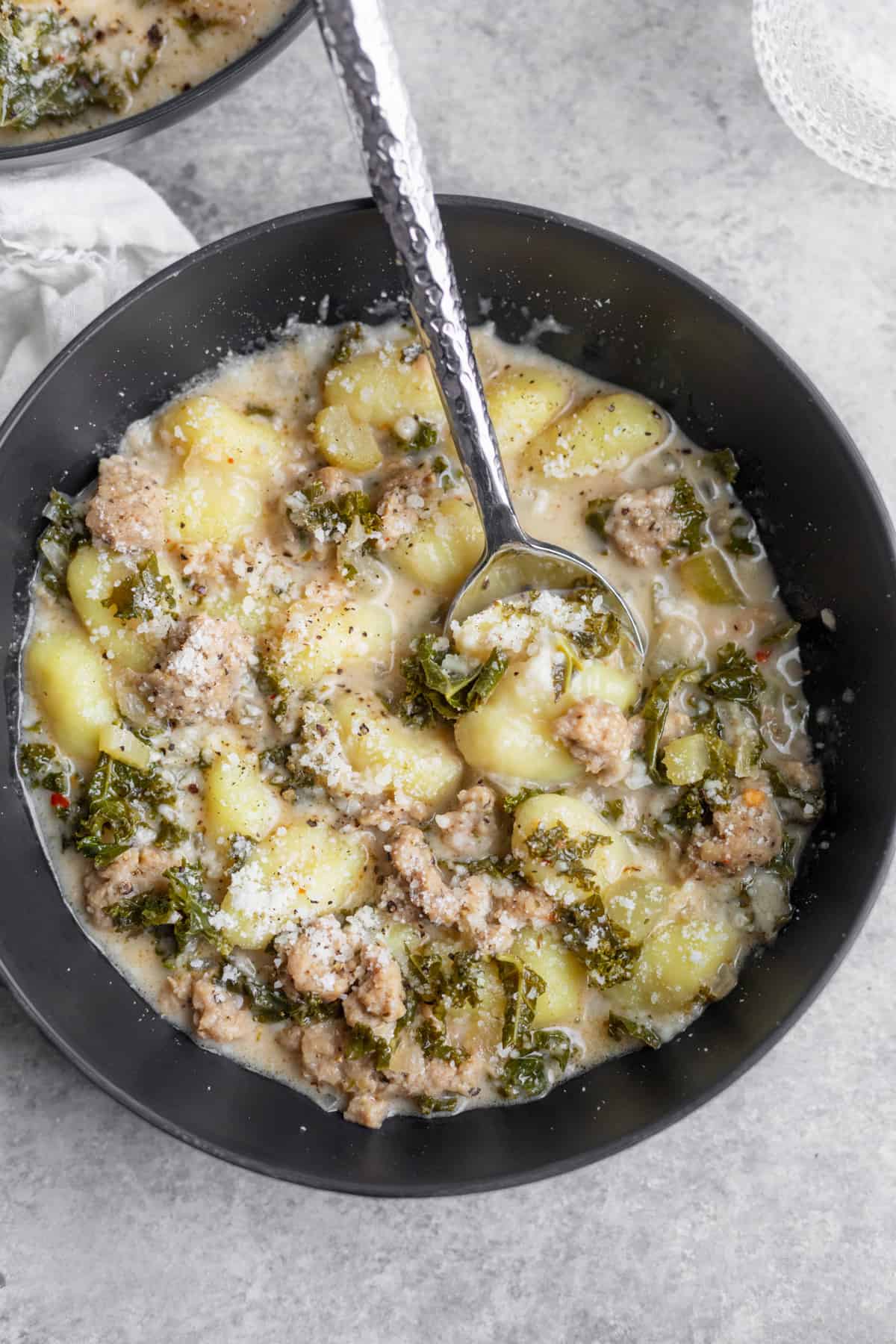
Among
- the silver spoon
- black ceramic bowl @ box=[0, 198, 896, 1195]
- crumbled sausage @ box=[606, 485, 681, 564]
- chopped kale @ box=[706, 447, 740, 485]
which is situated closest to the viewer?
the silver spoon

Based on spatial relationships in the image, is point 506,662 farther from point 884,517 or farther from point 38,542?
point 38,542

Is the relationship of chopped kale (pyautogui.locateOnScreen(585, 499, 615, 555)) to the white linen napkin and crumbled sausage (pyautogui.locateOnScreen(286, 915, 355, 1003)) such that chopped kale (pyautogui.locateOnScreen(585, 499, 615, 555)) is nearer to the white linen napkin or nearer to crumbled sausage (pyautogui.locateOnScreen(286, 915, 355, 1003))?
crumbled sausage (pyautogui.locateOnScreen(286, 915, 355, 1003))

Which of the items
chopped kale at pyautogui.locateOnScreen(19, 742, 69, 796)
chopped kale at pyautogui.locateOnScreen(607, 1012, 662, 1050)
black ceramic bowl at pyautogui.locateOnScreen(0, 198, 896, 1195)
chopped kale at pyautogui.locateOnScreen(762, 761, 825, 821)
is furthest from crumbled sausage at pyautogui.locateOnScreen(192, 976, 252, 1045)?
chopped kale at pyautogui.locateOnScreen(762, 761, 825, 821)

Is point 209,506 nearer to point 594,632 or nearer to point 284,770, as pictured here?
point 284,770

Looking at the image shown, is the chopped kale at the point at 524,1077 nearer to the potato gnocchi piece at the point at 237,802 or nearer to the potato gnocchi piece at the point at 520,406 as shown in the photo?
the potato gnocchi piece at the point at 237,802

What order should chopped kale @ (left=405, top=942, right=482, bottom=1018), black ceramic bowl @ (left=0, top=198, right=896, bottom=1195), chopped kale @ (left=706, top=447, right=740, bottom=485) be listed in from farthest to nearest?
chopped kale @ (left=706, top=447, right=740, bottom=485) < chopped kale @ (left=405, top=942, right=482, bottom=1018) < black ceramic bowl @ (left=0, top=198, right=896, bottom=1195)

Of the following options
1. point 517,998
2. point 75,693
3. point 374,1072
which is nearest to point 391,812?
point 517,998

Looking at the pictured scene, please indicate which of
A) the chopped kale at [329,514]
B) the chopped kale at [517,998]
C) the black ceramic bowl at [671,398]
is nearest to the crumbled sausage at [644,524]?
the black ceramic bowl at [671,398]
